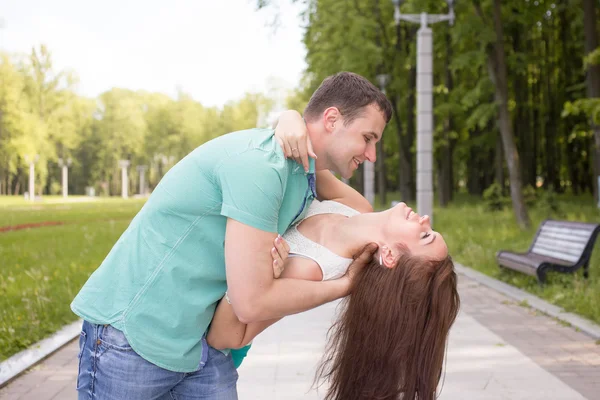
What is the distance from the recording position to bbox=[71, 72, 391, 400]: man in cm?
226

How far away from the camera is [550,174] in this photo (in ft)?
132

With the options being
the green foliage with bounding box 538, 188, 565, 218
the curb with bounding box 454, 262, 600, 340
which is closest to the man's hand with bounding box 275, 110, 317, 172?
the curb with bounding box 454, 262, 600, 340

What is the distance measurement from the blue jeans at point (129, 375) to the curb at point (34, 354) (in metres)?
3.85

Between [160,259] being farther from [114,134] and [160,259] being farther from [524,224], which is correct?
[114,134]

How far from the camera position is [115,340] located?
241cm

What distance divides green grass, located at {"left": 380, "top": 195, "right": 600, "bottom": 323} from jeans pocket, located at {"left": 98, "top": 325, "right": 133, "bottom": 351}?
22.6 feet

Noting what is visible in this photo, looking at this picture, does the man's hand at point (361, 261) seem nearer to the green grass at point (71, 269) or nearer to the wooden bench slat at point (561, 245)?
the green grass at point (71, 269)

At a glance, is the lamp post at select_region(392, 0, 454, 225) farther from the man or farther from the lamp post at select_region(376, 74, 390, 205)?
the man

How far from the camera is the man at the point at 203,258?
2.26 m

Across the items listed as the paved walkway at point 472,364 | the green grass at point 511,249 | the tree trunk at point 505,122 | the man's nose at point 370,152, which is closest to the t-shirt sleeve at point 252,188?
the man's nose at point 370,152

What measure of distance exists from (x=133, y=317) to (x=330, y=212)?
2.47 ft

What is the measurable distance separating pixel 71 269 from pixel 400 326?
11.3 meters

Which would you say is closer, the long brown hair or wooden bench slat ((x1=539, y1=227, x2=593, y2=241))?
the long brown hair

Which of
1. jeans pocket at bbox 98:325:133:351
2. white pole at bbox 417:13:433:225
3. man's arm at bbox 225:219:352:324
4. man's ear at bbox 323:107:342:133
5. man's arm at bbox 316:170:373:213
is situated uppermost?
white pole at bbox 417:13:433:225
